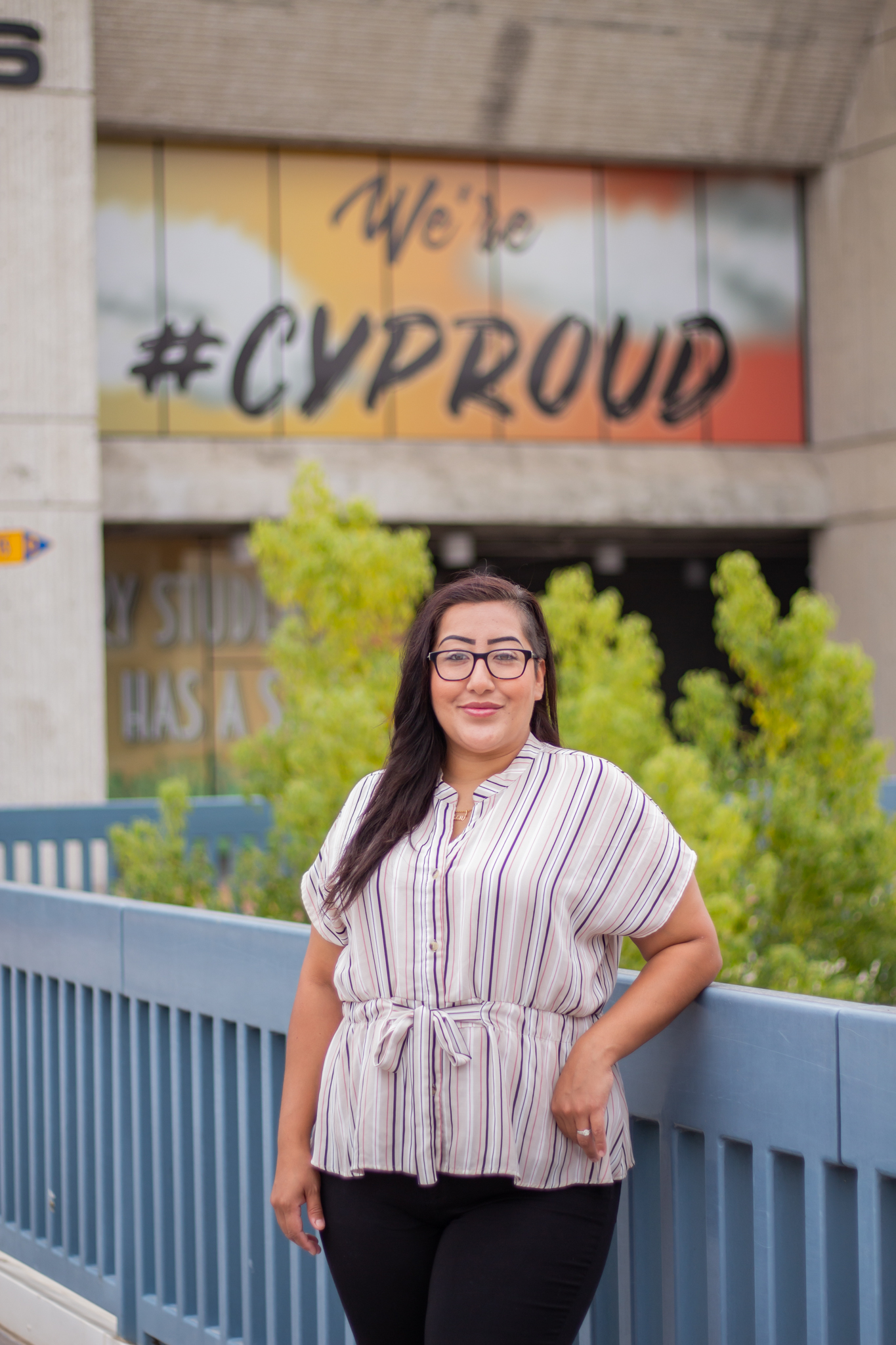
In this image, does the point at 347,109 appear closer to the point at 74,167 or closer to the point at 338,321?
the point at 338,321

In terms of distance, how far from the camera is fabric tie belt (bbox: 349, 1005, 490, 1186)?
2.40m

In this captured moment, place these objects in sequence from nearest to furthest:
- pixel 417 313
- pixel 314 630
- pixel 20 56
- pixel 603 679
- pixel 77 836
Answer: pixel 603 679 → pixel 314 630 → pixel 77 836 → pixel 20 56 → pixel 417 313

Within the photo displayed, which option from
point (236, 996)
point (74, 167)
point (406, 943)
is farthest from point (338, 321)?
point (406, 943)

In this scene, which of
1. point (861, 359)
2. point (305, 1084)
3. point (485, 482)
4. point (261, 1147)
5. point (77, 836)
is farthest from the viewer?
point (861, 359)

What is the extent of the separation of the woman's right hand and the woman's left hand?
1.56 feet

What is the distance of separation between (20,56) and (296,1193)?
13515 millimetres

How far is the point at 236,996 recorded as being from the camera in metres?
3.64

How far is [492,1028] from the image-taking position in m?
2.41

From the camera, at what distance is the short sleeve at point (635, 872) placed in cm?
242

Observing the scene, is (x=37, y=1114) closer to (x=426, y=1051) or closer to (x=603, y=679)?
(x=426, y=1051)

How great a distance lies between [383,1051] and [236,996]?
1.28 metres

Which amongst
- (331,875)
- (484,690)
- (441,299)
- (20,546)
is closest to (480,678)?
(484,690)

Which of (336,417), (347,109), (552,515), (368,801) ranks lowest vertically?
(368,801)

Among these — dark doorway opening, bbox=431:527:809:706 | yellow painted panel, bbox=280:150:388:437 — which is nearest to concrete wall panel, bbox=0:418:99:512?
yellow painted panel, bbox=280:150:388:437
